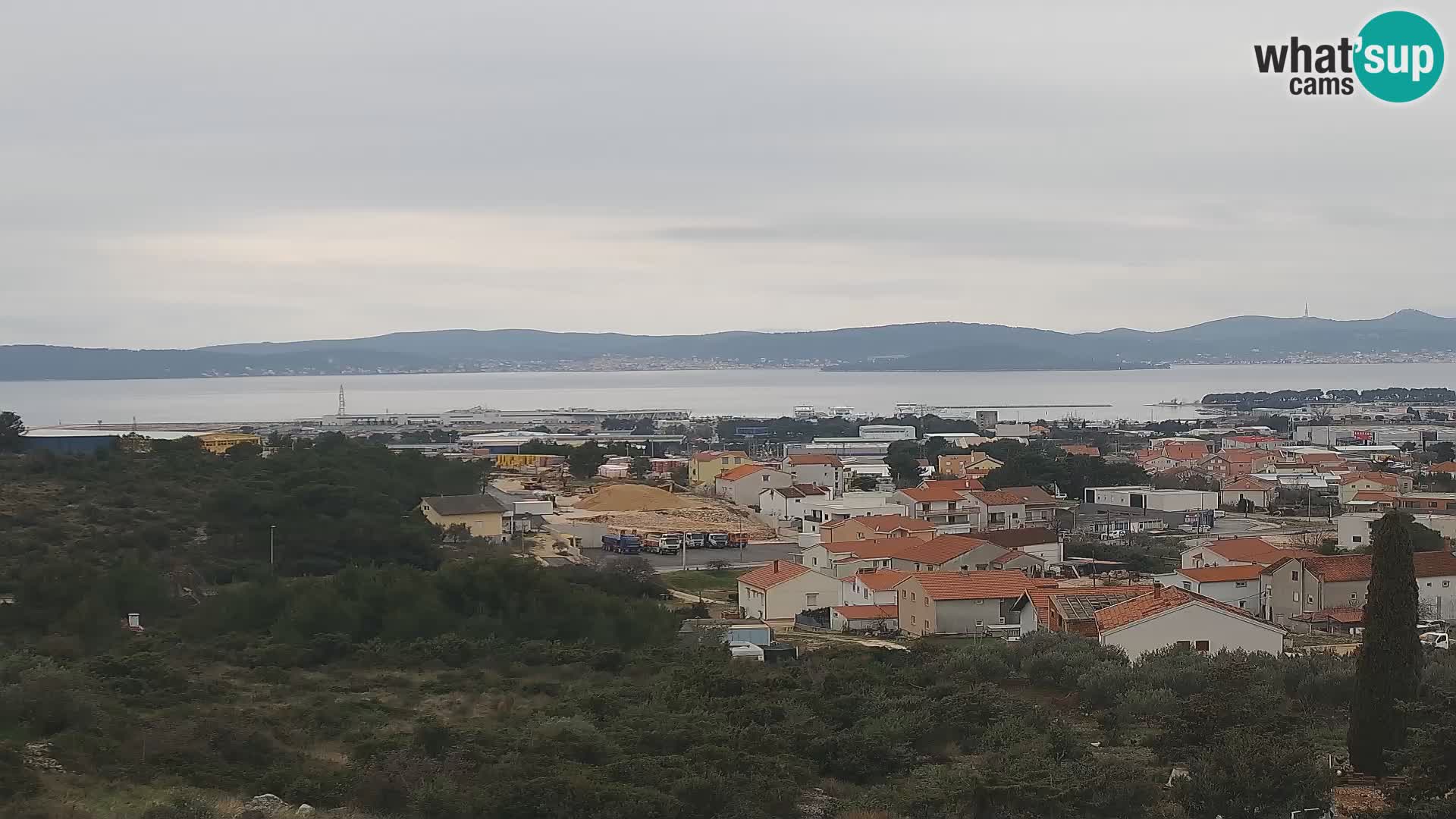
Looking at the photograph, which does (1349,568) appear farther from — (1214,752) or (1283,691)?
(1214,752)

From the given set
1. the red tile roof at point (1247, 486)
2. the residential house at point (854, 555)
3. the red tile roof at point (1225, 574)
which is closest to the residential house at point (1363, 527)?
the red tile roof at point (1225, 574)

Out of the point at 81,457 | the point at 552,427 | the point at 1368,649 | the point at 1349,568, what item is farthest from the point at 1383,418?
the point at 1368,649

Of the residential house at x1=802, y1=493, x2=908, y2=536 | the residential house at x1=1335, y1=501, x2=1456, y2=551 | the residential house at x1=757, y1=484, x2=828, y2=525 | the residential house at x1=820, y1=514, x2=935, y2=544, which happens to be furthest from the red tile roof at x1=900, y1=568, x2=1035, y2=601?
the residential house at x1=757, y1=484, x2=828, y2=525

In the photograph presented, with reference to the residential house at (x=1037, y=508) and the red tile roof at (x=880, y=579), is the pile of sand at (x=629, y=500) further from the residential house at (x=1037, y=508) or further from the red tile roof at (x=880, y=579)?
the red tile roof at (x=880, y=579)

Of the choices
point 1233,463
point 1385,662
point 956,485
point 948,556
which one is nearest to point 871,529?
point 948,556

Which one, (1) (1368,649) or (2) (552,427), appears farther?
(2) (552,427)

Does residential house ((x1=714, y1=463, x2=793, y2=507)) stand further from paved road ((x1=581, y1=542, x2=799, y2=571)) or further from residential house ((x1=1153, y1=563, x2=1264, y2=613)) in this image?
residential house ((x1=1153, y1=563, x2=1264, y2=613))
